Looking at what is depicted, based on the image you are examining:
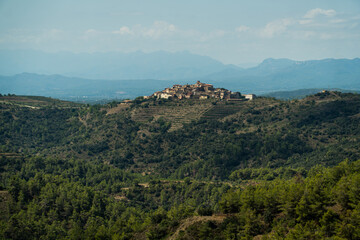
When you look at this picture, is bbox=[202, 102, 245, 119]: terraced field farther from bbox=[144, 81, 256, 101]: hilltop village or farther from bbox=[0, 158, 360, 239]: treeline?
bbox=[0, 158, 360, 239]: treeline

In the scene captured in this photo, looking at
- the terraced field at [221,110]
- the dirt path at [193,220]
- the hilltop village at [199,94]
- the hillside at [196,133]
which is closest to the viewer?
the dirt path at [193,220]

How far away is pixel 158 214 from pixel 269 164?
135 feet

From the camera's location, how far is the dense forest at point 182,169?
Result: 106ft

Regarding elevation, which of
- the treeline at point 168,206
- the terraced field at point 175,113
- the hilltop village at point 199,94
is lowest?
the treeline at point 168,206

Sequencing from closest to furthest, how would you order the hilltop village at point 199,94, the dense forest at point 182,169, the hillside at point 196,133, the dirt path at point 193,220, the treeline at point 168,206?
1. the treeline at point 168,206
2. the dense forest at point 182,169
3. the dirt path at point 193,220
4. the hillside at point 196,133
5. the hilltop village at point 199,94

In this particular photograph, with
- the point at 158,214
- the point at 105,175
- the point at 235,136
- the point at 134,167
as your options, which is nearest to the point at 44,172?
the point at 105,175

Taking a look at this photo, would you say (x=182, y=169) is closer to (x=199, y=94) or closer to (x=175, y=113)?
(x=175, y=113)

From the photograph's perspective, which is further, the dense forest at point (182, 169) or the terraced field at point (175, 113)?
the terraced field at point (175, 113)

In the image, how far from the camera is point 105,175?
227 feet

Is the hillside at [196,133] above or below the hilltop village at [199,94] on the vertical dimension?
below

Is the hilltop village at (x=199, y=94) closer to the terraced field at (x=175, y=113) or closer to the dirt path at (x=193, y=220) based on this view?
the terraced field at (x=175, y=113)

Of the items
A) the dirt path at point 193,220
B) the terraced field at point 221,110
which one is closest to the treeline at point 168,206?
the dirt path at point 193,220

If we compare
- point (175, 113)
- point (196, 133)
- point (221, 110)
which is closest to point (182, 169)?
point (196, 133)

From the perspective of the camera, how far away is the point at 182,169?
76812 mm
